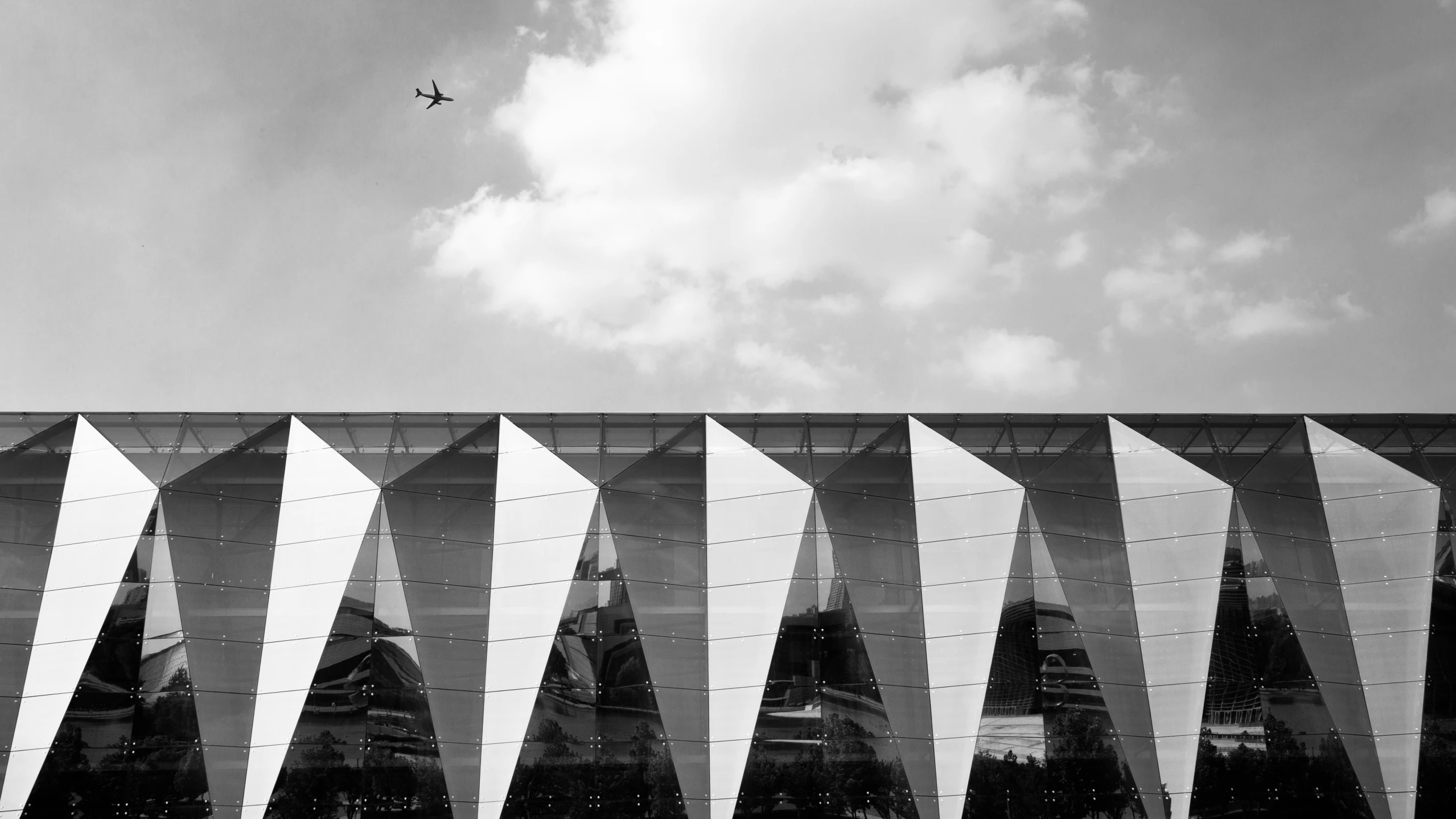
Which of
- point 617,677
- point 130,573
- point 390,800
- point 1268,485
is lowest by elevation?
point 390,800

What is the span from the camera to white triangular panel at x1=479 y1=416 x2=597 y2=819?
905 inches

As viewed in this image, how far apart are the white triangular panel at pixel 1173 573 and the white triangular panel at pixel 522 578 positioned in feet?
40.2

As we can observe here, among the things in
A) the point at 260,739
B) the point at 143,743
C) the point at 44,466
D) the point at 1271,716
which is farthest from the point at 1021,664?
the point at 44,466

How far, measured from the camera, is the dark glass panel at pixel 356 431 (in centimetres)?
2522

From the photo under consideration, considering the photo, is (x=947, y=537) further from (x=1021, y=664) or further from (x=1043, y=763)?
(x=1043, y=763)

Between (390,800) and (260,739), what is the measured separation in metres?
2.98

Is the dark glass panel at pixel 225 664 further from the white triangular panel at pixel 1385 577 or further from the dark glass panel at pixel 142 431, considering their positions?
the white triangular panel at pixel 1385 577

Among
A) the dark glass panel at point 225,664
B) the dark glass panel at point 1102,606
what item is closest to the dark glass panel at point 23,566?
the dark glass panel at point 225,664

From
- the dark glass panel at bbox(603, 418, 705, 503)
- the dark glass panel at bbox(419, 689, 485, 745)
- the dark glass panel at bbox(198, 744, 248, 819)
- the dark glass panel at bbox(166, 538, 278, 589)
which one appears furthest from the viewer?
the dark glass panel at bbox(603, 418, 705, 503)

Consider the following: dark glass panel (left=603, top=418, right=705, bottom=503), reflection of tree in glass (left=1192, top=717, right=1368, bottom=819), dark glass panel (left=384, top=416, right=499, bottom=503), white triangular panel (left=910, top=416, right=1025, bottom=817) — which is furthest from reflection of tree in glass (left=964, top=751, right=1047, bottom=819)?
dark glass panel (left=384, top=416, right=499, bottom=503)

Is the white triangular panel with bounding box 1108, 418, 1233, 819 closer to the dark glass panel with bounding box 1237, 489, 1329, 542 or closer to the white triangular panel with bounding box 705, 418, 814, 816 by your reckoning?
the dark glass panel with bounding box 1237, 489, 1329, 542

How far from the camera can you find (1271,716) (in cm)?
2378

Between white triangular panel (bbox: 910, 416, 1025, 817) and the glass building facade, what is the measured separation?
0.22ft

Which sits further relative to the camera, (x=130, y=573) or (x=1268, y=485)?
(x=1268, y=485)
